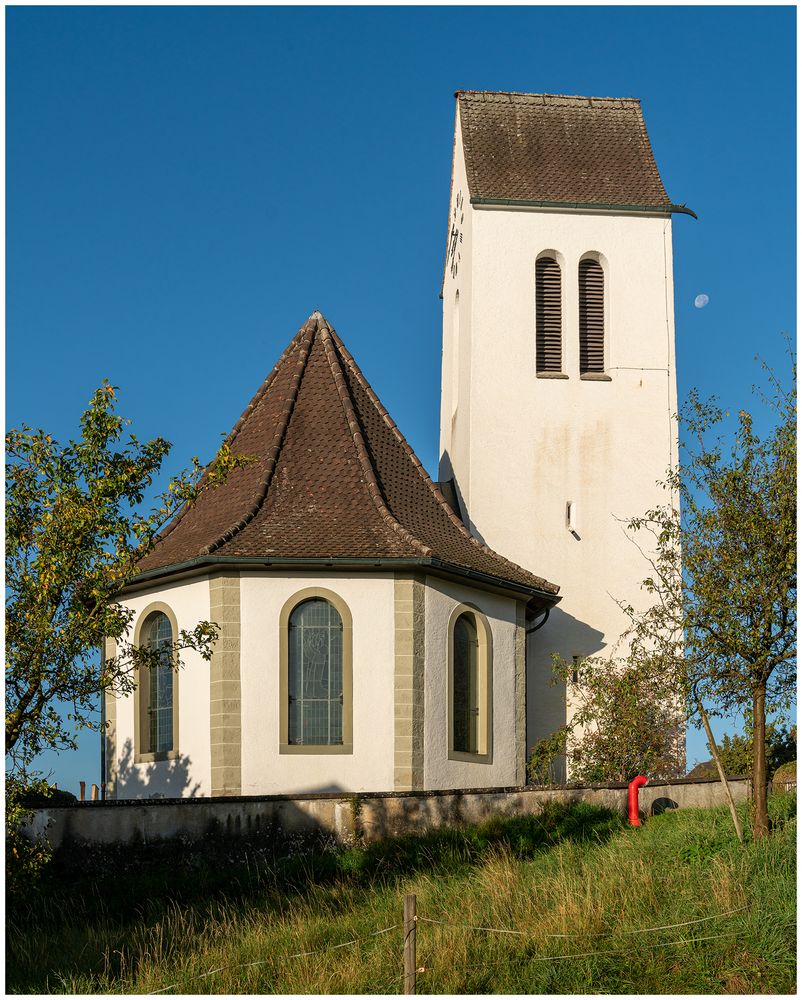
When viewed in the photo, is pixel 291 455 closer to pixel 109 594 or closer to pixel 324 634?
pixel 324 634

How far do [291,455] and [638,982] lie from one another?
42.9ft

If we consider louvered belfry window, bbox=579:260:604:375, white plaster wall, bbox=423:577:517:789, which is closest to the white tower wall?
louvered belfry window, bbox=579:260:604:375

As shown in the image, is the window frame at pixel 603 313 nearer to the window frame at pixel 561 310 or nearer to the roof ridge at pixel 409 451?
the window frame at pixel 561 310

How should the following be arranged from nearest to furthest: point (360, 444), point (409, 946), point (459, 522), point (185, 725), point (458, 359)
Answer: point (409, 946)
point (185, 725)
point (360, 444)
point (459, 522)
point (458, 359)

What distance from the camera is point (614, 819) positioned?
21328 millimetres

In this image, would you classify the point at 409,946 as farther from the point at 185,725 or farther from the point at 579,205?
the point at 579,205

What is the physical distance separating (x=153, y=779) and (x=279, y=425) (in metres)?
6.41

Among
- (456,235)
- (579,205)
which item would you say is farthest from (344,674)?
(456,235)

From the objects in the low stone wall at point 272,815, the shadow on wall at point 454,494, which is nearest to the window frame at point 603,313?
the shadow on wall at point 454,494

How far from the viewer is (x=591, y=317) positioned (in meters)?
32.0

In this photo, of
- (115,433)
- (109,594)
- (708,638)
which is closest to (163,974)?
(109,594)

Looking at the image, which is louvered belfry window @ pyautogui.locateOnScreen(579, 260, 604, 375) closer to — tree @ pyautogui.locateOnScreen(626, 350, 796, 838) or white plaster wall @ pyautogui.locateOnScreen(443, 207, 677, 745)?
white plaster wall @ pyautogui.locateOnScreen(443, 207, 677, 745)

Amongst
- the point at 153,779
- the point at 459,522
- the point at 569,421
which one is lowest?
the point at 153,779

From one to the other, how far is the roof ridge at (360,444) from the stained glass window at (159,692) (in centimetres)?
406
